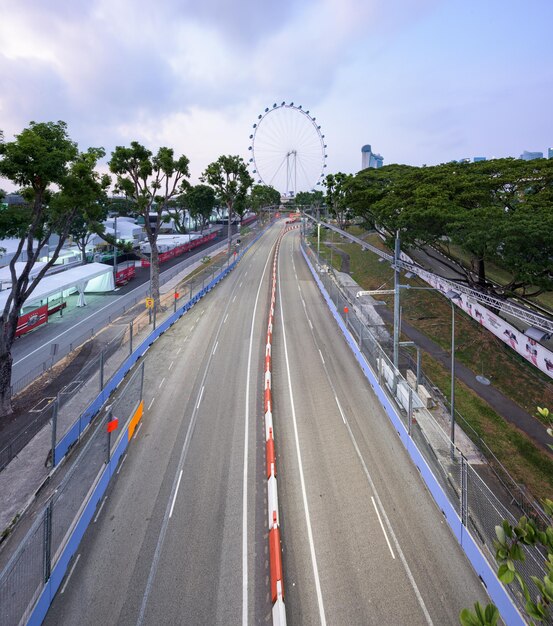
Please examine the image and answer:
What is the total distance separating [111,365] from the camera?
2466 centimetres

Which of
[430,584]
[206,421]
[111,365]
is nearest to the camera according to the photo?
[430,584]

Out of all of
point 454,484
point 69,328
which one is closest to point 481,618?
point 454,484

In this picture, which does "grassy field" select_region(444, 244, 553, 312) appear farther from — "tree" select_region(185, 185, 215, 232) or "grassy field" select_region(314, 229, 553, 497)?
"tree" select_region(185, 185, 215, 232)

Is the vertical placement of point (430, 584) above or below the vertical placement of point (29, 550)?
below

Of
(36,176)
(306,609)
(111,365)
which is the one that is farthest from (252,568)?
(36,176)

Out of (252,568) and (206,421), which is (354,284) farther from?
(252,568)

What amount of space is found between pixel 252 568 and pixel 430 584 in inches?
222

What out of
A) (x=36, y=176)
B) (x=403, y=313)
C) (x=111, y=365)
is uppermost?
(x=36, y=176)

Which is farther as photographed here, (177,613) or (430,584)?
(430,584)

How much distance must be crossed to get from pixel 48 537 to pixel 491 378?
91.1 feet

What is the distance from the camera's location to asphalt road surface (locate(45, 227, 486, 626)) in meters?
10.8

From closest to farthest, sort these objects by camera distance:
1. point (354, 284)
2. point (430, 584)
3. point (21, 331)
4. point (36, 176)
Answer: point (430, 584) < point (36, 176) < point (21, 331) < point (354, 284)

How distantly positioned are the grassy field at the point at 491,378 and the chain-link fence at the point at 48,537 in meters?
19.7

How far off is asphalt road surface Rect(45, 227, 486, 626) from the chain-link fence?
0.95 m
